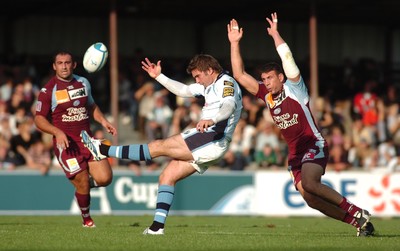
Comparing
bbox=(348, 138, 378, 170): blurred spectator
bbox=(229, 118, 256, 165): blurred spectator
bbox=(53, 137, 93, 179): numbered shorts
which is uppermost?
bbox=(53, 137, 93, 179): numbered shorts

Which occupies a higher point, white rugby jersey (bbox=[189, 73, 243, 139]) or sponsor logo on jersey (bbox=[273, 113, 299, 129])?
white rugby jersey (bbox=[189, 73, 243, 139])

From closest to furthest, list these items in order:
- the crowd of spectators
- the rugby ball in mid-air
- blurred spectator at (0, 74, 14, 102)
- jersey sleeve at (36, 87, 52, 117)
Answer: jersey sleeve at (36, 87, 52, 117), the rugby ball in mid-air, the crowd of spectators, blurred spectator at (0, 74, 14, 102)

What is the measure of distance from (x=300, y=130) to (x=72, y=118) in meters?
3.44

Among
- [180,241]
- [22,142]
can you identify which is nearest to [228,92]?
[180,241]

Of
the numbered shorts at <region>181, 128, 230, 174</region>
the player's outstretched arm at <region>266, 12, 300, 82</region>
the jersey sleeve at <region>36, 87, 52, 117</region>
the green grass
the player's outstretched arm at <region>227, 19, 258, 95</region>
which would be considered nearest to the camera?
the green grass

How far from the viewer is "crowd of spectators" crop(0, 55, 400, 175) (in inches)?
858

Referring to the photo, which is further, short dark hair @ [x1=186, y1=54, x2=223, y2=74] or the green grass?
short dark hair @ [x1=186, y1=54, x2=223, y2=74]

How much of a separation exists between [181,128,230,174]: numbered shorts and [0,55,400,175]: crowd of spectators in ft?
31.7

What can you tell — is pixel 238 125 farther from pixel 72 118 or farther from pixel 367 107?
pixel 72 118

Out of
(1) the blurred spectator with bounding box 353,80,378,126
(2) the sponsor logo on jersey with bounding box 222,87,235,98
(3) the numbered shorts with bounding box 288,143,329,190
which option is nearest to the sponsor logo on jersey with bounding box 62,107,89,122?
(2) the sponsor logo on jersey with bounding box 222,87,235,98

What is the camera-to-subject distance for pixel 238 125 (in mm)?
23281

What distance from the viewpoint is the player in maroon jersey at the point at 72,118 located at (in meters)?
13.8

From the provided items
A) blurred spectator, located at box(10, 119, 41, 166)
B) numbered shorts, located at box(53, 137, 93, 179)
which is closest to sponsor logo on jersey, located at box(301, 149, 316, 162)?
numbered shorts, located at box(53, 137, 93, 179)

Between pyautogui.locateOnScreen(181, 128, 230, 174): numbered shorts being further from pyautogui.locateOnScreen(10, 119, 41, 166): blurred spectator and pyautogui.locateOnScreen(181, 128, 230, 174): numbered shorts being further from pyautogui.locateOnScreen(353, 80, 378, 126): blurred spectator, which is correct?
pyautogui.locateOnScreen(353, 80, 378, 126): blurred spectator
